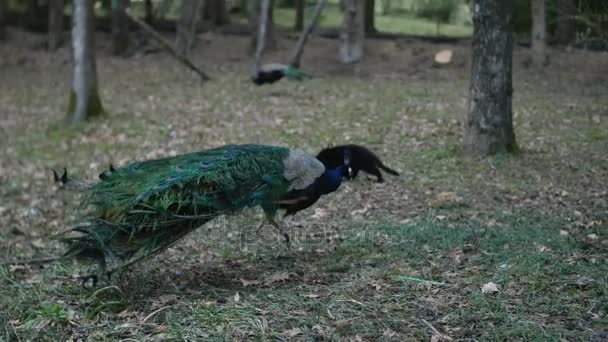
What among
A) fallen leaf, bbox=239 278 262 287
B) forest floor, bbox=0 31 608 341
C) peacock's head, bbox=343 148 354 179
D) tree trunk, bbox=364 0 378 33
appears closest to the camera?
forest floor, bbox=0 31 608 341

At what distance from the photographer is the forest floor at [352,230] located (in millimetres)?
4723

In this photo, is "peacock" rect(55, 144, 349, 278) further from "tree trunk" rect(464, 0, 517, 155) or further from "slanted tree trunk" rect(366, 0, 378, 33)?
"slanted tree trunk" rect(366, 0, 378, 33)

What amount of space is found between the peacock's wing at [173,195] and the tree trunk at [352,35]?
14583mm

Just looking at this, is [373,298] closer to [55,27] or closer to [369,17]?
[369,17]

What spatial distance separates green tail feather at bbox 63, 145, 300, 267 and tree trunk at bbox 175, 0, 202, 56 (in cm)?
1550

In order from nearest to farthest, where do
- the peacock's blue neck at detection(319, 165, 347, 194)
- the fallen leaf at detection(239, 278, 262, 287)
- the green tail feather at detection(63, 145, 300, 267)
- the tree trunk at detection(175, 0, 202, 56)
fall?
the green tail feather at detection(63, 145, 300, 267) < the fallen leaf at detection(239, 278, 262, 287) < the peacock's blue neck at detection(319, 165, 347, 194) < the tree trunk at detection(175, 0, 202, 56)

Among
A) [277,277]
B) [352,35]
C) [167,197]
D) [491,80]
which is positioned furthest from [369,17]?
[167,197]

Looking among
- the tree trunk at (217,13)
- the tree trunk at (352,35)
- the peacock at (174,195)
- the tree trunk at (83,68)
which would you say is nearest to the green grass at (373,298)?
the peacock at (174,195)

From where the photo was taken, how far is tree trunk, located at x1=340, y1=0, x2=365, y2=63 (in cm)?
1972

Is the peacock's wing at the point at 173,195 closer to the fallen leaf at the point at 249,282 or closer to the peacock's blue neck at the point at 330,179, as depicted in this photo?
the peacock's blue neck at the point at 330,179

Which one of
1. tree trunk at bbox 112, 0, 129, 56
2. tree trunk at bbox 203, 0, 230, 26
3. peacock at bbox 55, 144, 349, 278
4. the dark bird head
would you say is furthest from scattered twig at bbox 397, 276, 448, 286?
tree trunk at bbox 203, 0, 230, 26

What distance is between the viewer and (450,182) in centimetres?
859

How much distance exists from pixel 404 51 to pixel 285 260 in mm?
15863

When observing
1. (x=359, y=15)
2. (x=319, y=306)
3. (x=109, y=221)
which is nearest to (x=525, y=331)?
(x=319, y=306)
